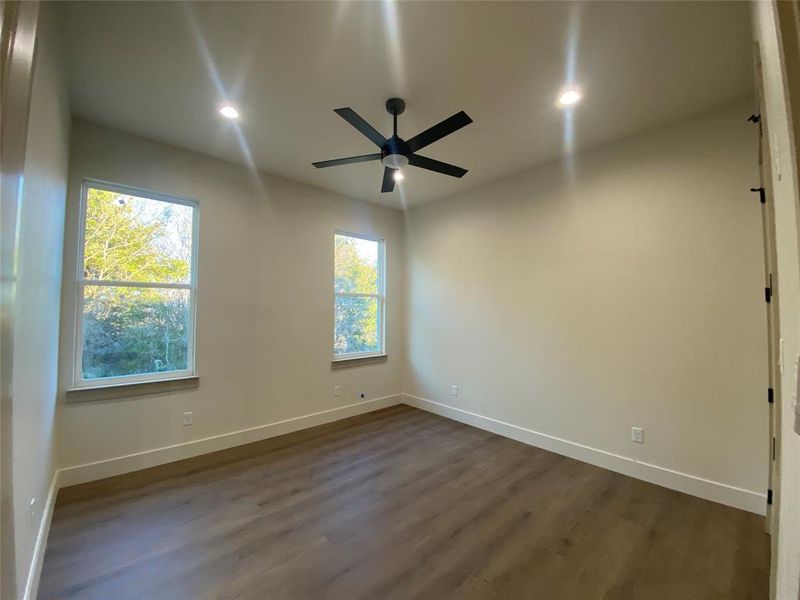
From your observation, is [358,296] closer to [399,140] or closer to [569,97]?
[399,140]

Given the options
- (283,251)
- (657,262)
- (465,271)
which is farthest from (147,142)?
(657,262)

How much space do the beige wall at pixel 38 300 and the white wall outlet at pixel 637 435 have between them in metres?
3.73

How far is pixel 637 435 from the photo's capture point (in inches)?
111

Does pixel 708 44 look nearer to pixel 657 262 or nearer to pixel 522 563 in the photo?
pixel 657 262

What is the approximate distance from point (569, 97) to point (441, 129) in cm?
108

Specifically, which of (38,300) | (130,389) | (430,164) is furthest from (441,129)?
(130,389)

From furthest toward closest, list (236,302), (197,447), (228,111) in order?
(236,302), (197,447), (228,111)

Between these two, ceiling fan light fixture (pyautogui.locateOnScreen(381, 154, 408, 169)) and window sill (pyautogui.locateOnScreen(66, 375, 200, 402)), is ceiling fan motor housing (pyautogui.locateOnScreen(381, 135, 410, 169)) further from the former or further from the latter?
window sill (pyautogui.locateOnScreen(66, 375, 200, 402))

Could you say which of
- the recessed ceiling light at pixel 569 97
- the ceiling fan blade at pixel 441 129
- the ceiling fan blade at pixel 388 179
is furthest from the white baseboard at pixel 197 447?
the recessed ceiling light at pixel 569 97

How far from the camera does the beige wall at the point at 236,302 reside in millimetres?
2715

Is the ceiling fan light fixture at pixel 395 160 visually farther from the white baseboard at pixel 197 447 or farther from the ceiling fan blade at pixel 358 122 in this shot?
the white baseboard at pixel 197 447

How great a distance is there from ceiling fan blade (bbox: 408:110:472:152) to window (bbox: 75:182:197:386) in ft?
7.76

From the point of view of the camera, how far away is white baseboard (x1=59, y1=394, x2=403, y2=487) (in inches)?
104

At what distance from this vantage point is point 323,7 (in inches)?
67.1
